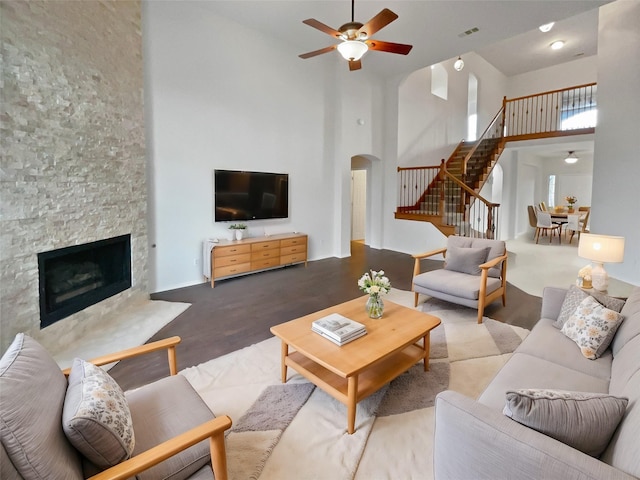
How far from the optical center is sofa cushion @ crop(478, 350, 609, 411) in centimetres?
171

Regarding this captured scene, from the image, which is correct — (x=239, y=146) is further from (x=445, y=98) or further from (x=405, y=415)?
(x=445, y=98)

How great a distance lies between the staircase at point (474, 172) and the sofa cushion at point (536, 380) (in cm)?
485

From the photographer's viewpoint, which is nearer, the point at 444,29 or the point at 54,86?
the point at 54,86

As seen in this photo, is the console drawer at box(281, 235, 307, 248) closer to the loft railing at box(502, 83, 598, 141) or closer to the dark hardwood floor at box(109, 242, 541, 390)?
the dark hardwood floor at box(109, 242, 541, 390)

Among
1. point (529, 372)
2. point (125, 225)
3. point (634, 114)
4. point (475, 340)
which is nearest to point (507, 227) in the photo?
point (634, 114)

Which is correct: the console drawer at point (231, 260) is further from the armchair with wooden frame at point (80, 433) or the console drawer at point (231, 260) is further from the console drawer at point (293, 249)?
the armchair with wooden frame at point (80, 433)

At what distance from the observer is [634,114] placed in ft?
16.4

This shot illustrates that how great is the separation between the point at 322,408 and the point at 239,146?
14.6ft

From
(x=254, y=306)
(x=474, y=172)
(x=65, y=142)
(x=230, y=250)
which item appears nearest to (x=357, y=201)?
(x=474, y=172)

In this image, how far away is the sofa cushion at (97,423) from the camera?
1112 millimetres

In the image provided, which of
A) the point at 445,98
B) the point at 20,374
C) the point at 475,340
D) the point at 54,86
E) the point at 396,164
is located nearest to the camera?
the point at 20,374

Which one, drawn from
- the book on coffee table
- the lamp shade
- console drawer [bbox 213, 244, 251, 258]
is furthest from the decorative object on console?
console drawer [bbox 213, 244, 251, 258]

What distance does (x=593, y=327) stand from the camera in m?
2.11

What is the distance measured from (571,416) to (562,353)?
1122mm
